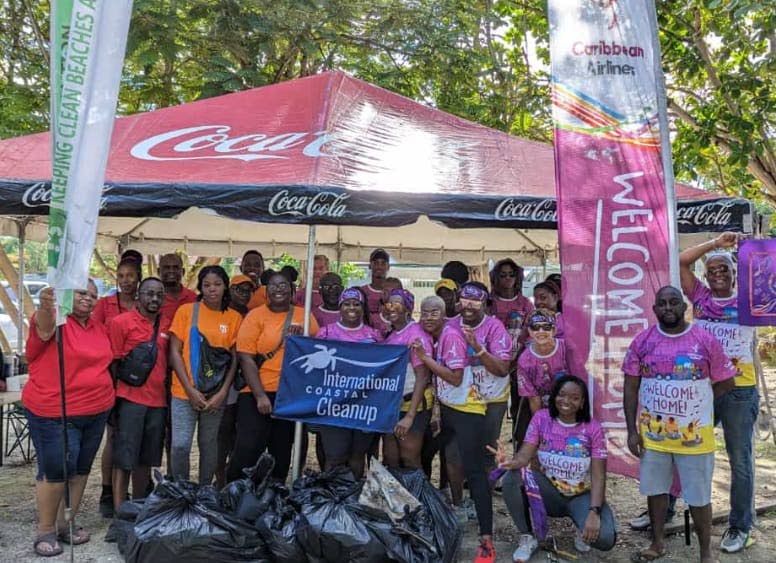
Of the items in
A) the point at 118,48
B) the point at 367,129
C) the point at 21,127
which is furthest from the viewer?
the point at 21,127

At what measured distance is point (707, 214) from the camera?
5285mm

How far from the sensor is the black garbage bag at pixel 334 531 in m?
3.99

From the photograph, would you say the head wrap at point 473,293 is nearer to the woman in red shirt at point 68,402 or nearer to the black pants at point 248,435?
the black pants at point 248,435

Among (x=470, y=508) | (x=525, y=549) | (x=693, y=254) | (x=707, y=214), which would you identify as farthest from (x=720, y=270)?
(x=470, y=508)

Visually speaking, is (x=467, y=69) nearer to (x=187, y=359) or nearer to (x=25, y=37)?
(x=25, y=37)

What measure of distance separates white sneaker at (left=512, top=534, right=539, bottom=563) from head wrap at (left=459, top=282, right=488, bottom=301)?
163cm

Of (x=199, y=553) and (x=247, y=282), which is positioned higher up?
(x=247, y=282)

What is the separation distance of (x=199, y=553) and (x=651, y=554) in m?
2.91

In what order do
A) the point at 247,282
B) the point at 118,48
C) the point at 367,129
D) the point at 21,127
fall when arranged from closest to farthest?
the point at 118,48, the point at 247,282, the point at 367,129, the point at 21,127

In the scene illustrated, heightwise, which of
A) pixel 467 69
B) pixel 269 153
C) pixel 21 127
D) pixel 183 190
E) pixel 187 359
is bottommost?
pixel 187 359

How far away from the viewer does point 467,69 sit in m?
11.0

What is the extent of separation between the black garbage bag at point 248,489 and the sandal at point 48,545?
3.66ft

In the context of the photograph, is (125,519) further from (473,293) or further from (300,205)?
(473,293)

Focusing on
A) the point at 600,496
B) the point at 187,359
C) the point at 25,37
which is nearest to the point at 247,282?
the point at 187,359
